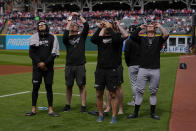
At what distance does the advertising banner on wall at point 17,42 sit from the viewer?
130 ft

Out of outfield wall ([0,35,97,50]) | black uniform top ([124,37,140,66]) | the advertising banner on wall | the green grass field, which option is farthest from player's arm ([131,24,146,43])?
the advertising banner on wall

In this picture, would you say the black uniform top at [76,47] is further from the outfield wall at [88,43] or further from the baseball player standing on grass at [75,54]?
the outfield wall at [88,43]

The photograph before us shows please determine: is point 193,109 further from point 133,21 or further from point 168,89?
point 133,21

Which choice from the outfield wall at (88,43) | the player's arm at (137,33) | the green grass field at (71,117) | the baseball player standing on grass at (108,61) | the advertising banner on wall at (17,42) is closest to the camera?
the green grass field at (71,117)

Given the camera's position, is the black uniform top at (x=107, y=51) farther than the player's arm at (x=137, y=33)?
No

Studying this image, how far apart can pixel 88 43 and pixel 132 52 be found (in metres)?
30.5

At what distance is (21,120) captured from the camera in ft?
22.2

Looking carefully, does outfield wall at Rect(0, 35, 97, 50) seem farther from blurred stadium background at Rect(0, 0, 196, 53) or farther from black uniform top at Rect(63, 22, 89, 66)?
black uniform top at Rect(63, 22, 89, 66)

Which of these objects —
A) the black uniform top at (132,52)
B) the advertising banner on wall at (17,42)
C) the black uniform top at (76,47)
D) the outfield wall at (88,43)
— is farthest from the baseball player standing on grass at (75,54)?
the advertising banner on wall at (17,42)

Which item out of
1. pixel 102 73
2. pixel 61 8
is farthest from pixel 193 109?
pixel 61 8

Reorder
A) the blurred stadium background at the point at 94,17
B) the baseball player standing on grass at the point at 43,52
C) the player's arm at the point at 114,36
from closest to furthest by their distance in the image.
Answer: the player's arm at the point at 114,36 < the baseball player standing on grass at the point at 43,52 < the blurred stadium background at the point at 94,17

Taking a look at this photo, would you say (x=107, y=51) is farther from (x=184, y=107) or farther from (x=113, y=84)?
(x=184, y=107)

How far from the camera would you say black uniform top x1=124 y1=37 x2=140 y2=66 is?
24.9 feet

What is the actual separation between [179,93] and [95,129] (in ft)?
16.1
